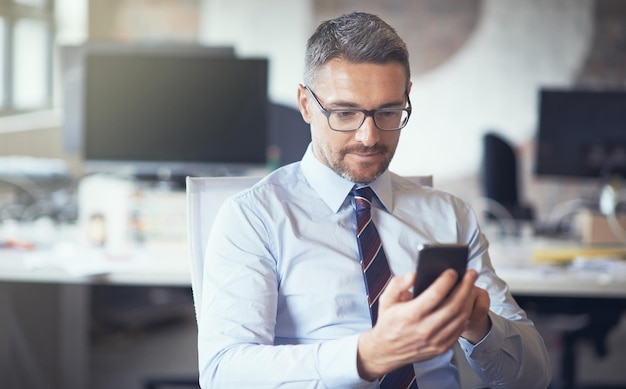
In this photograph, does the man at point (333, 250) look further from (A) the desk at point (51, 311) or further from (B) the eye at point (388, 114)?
(A) the desk at point (51, 311)

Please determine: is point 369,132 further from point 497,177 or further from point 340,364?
point 497,177

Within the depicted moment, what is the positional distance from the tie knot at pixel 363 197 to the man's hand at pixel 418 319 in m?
0.42

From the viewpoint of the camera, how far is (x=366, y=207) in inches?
60.6

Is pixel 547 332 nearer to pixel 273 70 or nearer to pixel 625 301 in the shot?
pixel 625 301

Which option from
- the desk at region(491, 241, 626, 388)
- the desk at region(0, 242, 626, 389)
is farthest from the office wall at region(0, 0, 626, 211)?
the desk at region(0, 242, 626, 389)

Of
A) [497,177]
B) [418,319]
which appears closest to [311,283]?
[418,319]

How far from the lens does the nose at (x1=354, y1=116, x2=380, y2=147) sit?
1.40 meters

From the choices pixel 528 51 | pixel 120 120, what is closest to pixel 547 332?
pixel 528 51

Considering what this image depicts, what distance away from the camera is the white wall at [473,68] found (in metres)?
5.75

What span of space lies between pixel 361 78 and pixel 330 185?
0.22 m

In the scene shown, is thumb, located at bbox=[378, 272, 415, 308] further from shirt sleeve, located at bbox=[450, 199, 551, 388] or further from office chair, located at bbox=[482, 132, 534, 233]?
office chair, located at bbox=[482, 132, 534, 233]

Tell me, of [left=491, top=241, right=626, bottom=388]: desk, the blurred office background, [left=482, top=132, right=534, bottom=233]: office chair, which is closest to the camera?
[left=491, top=241, right=626, bottom=388]: desk

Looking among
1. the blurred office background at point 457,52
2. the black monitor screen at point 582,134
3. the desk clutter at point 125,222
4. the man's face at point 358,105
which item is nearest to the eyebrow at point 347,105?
the man's face at point 358,105

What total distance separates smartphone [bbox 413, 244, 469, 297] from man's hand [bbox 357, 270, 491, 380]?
0.04 ft
